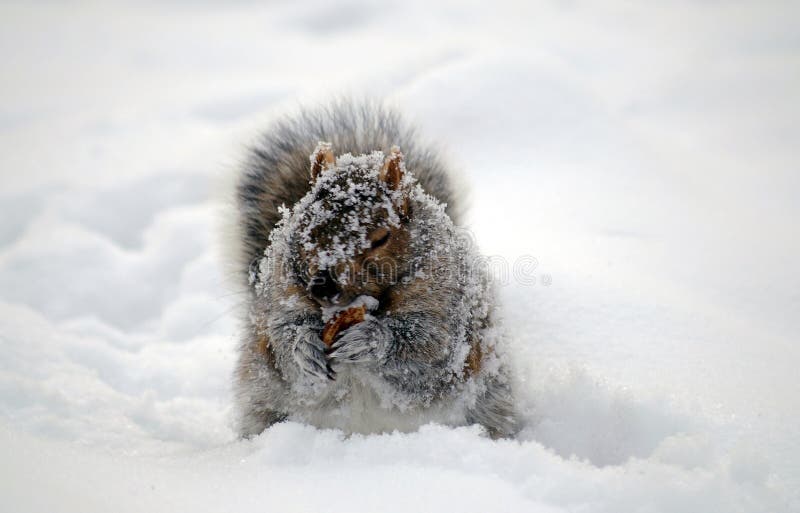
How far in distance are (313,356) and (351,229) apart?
0.40 metres

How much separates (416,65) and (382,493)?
3717mm

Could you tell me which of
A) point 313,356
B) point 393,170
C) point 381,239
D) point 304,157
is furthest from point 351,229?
point 304,157

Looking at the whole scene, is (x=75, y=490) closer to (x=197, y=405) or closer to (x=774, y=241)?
(x=197, y=405)

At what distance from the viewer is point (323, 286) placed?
4.94 ft

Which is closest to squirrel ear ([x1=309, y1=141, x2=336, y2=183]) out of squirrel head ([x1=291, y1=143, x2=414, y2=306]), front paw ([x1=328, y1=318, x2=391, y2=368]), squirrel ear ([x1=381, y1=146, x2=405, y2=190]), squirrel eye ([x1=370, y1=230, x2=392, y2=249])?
squirrel head ([x1=291, y1=143, x2=414, y2=306])

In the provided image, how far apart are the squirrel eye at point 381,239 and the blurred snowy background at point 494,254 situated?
48 centimetres

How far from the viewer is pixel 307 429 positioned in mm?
1604

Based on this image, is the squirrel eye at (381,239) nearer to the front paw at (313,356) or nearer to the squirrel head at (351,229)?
the squirrel head at (351,229)

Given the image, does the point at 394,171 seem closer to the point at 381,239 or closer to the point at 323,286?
the point at 381,239

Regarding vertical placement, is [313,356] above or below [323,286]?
below

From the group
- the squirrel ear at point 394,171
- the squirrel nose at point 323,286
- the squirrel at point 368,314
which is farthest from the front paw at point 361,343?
the squirrel ear at point 394,171

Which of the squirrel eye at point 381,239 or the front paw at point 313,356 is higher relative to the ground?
the squirrel eye at point 381,239

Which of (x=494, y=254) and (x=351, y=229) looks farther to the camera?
(x=494, y=254)

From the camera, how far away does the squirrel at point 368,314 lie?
1.55 m
